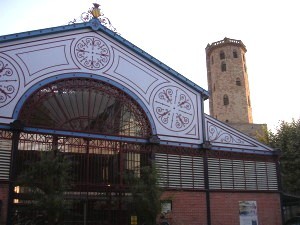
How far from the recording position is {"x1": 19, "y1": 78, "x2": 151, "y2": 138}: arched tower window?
17.3 m

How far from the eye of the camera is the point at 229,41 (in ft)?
178

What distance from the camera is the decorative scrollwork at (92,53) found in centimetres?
1869

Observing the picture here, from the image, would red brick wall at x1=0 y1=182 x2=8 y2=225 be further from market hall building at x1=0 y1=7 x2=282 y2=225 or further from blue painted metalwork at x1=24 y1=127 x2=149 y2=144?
blue painted metalwork at x1=24 y1=127 x2=149 y2=144

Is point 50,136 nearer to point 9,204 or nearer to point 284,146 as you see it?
point 9,204

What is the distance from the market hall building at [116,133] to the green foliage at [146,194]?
5.28 ft

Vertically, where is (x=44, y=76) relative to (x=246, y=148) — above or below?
above

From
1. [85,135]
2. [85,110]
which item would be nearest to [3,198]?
[85,135]

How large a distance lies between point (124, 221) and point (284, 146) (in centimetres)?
1795

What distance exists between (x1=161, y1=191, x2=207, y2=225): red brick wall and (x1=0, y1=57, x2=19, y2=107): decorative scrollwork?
8.17m

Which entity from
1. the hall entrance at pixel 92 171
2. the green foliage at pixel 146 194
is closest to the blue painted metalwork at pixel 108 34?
the hall entrance at pixel 92 171

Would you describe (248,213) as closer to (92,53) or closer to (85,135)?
(85,135)

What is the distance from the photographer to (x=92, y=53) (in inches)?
750

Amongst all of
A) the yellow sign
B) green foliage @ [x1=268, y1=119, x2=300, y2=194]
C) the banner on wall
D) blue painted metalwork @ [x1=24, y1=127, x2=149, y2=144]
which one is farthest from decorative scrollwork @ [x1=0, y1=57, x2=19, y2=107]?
green foliage @ [x1=268, y1=119, x2=300, y2=194]

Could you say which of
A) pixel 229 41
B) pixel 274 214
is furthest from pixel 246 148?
pixel 229 41
